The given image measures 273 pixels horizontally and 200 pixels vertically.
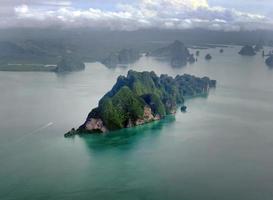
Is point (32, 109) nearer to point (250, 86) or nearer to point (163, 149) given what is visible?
point (163, 149)

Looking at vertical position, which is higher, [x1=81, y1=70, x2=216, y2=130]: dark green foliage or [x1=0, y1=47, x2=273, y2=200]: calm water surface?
[x1=81, y1=70, x2=216, y2=130]: dark green foliage

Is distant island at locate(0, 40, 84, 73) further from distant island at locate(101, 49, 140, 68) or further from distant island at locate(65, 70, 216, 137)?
distant island at locate(65, 70, 216, 137)

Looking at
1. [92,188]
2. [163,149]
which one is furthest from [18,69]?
[92,188]

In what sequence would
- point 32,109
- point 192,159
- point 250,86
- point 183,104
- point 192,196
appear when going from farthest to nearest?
point 250,86 → point 183,104 → point 32,109 → point 192,159 → point 192,196

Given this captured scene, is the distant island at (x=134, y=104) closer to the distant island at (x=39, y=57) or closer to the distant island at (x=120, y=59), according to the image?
the distant island at (x=39, y=57)

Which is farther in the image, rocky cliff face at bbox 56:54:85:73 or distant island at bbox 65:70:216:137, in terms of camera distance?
rocky cliff face at bbox 56:54:85:73

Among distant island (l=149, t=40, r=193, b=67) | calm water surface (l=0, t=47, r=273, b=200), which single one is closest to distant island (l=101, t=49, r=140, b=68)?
distant island (l=149, t=40, r=193, b=67)

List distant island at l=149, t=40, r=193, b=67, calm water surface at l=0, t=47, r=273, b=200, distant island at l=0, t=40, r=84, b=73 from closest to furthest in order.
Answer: calm water surface at l=0, t=47, r=273, b=200 < distant island at l=0, t=40, r=84, b=73 < distant island at l=149, t=40, r=193, b=67
